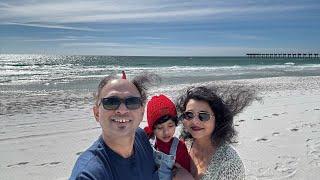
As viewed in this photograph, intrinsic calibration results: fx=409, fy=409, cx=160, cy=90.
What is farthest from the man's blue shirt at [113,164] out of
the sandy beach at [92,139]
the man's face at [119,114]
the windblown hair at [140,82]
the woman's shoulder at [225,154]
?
the sandy beach at [92,139]

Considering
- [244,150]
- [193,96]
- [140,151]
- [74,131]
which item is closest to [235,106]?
[193,96]

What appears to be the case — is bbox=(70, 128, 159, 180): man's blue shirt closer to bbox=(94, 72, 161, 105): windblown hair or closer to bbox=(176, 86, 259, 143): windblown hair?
bbox=(94, 72, 161, 105): windblown hair

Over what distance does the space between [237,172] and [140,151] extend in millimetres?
1260

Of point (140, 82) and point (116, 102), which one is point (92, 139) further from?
point (116, 102)

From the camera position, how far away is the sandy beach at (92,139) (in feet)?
20.1

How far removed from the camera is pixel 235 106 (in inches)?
158

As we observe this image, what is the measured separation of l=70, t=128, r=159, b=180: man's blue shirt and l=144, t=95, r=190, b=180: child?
0.53 metres

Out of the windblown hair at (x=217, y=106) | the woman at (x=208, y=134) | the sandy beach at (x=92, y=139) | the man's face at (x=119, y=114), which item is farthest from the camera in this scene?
the sandy beach at (x=92, y=139)

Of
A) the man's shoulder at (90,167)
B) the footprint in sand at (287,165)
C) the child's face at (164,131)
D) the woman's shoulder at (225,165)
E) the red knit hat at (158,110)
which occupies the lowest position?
the footprint in sand at (287,165)

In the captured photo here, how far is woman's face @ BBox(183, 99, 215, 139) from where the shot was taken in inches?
140

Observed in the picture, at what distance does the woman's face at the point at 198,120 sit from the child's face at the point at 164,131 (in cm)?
17

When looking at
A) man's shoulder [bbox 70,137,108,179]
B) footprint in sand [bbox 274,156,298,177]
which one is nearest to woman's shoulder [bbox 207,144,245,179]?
man's shoulder [bbox 70,137,108,179]

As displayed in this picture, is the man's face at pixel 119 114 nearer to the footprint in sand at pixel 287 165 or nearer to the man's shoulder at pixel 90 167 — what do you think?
the man's shoulder at pixel 90 167

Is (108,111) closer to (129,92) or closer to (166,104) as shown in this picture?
(129,92)
